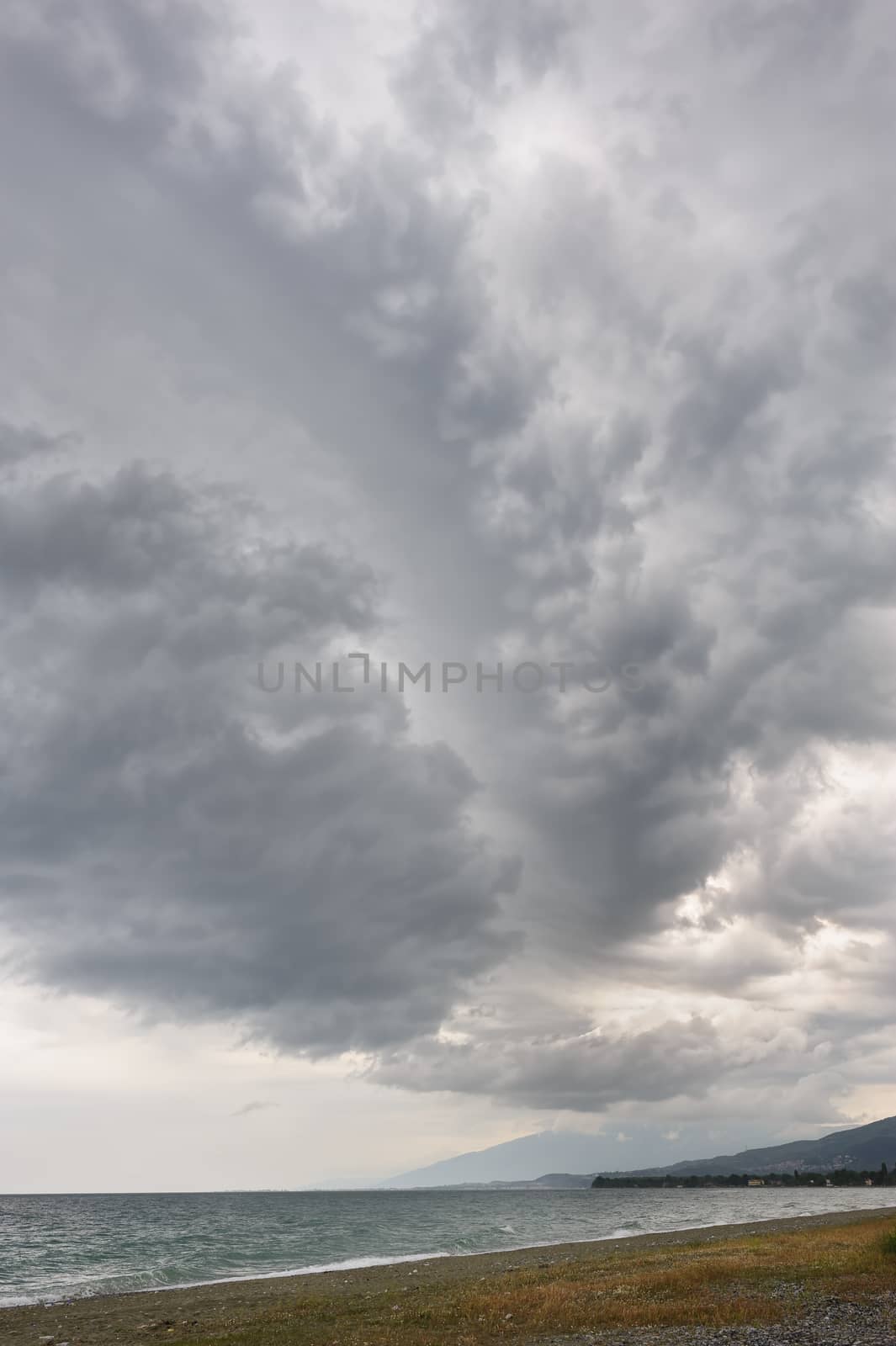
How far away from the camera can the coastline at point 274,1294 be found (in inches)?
1352

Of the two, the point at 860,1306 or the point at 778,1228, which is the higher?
the point at 860,1306

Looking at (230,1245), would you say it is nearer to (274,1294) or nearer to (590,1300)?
(274,1294)

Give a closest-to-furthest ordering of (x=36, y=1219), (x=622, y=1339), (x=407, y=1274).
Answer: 1. (x=622, y=1339)
2. (x=407, y=1274)
3. (x=36, y=1219)

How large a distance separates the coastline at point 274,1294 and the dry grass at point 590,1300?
1.50 ft

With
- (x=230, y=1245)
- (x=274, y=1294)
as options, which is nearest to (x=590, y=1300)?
(x=274, y=1294)

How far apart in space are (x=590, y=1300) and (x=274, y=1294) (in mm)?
21248

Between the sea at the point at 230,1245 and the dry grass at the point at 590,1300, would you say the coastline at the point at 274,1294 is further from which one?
the sea at the point at 230,1245

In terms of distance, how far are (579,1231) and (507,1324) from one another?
261 feet

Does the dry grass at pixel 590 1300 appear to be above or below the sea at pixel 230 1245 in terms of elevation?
above

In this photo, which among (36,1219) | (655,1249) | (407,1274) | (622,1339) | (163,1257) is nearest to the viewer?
(622,1339)

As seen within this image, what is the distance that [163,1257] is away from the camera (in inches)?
2938

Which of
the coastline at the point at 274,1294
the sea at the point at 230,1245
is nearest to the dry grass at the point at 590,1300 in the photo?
the coastline at the point at 274,1294

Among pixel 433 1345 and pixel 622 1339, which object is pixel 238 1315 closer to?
pixel 433 1345

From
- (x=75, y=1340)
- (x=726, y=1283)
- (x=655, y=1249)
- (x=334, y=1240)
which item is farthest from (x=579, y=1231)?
(x=75, y=1340)
